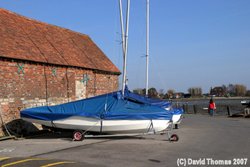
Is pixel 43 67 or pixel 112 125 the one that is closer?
pixel 112 125

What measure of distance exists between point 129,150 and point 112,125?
2.88m

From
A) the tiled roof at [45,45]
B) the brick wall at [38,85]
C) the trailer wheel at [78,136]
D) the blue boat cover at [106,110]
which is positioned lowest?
the trailer wheel at [78,136]

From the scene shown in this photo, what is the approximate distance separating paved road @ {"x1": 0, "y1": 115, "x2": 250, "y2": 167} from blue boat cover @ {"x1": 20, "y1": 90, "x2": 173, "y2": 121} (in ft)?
3.31

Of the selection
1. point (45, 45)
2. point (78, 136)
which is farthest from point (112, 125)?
point (45, 45)

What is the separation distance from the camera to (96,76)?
81.0 ft

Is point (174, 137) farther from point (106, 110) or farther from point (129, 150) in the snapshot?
point (106, 110)

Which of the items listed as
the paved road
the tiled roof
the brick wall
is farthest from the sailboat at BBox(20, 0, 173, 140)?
the tiled roof

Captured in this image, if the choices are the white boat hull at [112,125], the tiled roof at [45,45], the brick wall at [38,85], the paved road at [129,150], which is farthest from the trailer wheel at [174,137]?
the tiled roof at [45,45]

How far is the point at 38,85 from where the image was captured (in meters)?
18.9

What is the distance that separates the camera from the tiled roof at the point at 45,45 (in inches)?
728

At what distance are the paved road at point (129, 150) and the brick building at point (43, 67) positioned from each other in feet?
10.7

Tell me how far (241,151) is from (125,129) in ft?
16.6

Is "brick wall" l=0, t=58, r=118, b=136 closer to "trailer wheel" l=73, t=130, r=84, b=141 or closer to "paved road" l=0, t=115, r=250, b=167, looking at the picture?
"paved road" l=0, t=115, r=250, b=167

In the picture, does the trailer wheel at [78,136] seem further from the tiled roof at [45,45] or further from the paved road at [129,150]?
the tiled roof at [45,45]
